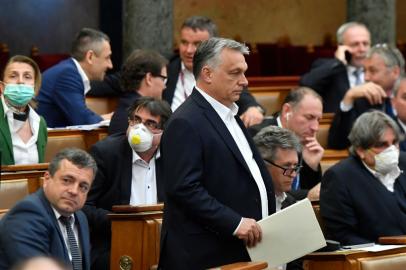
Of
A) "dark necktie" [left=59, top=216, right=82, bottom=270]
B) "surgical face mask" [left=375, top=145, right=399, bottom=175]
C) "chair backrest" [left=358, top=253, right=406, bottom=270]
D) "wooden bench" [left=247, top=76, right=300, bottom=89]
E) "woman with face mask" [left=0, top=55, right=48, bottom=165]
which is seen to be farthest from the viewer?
"wooden bench" [left=247, top=76, right=300, bottom=89]

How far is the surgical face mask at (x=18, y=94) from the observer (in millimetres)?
5941

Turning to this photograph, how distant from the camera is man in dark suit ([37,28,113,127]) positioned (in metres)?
6.98

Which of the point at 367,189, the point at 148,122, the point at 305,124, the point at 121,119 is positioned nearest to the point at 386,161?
the point at 367,189

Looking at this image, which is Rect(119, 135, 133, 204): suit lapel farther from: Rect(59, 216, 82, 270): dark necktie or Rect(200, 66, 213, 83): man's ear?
Rect(200, 66, 213, 83): man's ear

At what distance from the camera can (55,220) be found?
434 centimetres

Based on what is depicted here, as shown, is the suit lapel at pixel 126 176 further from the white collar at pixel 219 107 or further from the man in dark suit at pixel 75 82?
the man in dark suit at pixel 75 82

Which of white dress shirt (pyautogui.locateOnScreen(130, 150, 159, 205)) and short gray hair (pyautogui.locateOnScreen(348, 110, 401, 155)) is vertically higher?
short gray hair (pyautogui.locateOnScreen(348, 110, 401, 155))

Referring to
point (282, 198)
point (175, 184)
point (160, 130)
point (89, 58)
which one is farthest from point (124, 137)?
point (89, 58)

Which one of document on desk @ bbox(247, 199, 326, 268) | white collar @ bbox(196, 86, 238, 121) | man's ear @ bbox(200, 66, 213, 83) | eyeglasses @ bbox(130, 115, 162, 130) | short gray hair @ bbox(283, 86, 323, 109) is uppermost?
man's ear @ bbox(200, 66, 213, 83)

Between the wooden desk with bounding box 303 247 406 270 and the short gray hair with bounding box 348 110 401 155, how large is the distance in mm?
975

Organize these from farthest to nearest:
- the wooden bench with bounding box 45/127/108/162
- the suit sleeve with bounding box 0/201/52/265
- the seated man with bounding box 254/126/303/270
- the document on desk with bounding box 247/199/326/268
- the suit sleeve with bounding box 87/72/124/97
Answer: the suit sleeve with bounding box 87/72/124/97, the wooden bench with bounding box 45/127/108/162, the seated man with bounding box 254/126/303/270, the document on desk with bounding box 247/199/326/268, the suit sleeve with bounding box 0/201/52/265

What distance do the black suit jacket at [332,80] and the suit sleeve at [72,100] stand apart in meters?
1.64

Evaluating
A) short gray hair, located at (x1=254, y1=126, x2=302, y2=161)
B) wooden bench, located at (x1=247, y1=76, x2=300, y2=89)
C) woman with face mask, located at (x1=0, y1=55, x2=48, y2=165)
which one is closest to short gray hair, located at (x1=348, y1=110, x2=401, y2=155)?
short gray hair, located at (x1=254, y1=126, x2=302, y2=161)

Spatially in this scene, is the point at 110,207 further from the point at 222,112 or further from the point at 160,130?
the point at 222,112
